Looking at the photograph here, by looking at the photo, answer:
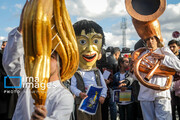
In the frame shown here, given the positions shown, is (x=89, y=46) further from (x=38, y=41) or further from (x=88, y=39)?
(x=38, y=41)

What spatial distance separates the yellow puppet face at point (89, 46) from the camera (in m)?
3.23

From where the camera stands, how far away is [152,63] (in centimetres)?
320

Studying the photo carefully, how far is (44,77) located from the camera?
0.95m

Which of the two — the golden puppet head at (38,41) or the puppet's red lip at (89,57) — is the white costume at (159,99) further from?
the golden puppet head at (38,41)

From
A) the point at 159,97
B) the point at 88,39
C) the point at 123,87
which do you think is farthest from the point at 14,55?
the point at 123,87

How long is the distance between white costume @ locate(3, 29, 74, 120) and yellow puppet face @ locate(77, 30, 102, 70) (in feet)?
6.35

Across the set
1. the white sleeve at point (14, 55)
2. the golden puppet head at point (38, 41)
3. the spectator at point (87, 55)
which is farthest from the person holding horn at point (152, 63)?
the golden puppet head at point (38, 41)

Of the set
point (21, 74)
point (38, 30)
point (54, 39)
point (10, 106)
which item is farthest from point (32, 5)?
point (10, 106)

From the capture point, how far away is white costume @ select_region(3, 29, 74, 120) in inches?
47.4

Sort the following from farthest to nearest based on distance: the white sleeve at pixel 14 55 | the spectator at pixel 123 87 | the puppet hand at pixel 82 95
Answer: the spectator at pixel 123 87, the puppet hand at pixel 82 95, the white sleeve at pixel 14 55

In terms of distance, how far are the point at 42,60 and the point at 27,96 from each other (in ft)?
1.58

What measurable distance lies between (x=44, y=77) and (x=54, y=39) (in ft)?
1.13

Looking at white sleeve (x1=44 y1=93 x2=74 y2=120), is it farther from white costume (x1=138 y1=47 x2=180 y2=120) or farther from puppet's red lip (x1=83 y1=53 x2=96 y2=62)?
white costume (x1=138 y1=47 x2=180 y2=120)

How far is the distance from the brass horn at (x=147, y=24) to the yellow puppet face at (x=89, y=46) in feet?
2.38
